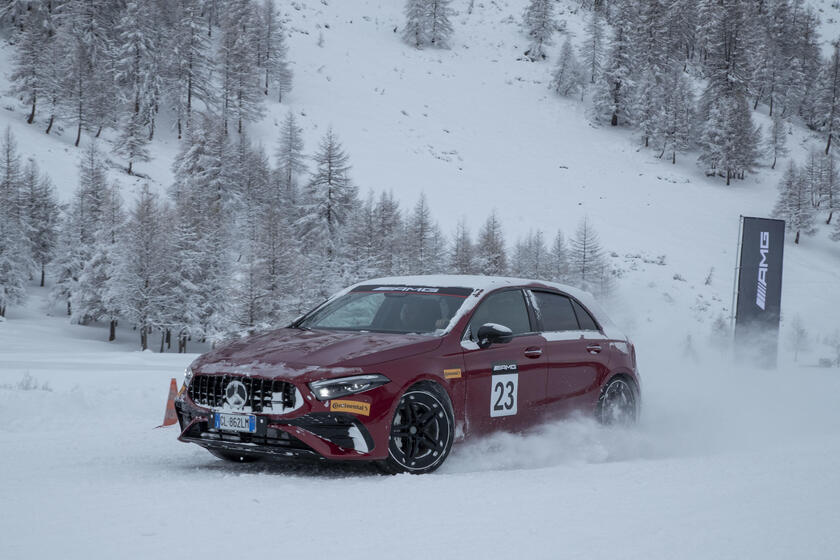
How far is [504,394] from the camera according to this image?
22.3 ft

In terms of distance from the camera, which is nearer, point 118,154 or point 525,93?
point 118,154

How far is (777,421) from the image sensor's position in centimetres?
1012

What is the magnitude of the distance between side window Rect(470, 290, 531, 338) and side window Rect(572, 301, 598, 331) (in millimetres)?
918

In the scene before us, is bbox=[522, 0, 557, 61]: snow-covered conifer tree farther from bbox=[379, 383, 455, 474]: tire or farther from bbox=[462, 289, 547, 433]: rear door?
bbox=[379, 383, 455, 474]: tire

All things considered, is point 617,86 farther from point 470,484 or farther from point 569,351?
point 470,484

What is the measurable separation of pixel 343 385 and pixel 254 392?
664mm

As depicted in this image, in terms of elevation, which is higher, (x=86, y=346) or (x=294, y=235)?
(x=294, y=235)

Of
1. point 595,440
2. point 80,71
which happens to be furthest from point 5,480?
point 80,71

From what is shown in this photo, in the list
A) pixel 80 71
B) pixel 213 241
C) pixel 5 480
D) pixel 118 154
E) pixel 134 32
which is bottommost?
pixel 5 480

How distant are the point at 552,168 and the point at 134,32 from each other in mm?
41062

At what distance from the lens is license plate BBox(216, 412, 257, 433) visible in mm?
5738

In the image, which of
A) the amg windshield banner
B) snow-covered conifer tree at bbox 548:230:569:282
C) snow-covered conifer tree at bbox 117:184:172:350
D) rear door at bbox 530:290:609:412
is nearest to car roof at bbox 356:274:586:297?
rear door at bbox 530:290:609:412

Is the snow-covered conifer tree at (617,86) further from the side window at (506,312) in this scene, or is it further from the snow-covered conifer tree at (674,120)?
the side window at (506,312)

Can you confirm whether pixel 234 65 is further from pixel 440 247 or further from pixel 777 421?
pixel 777 421
